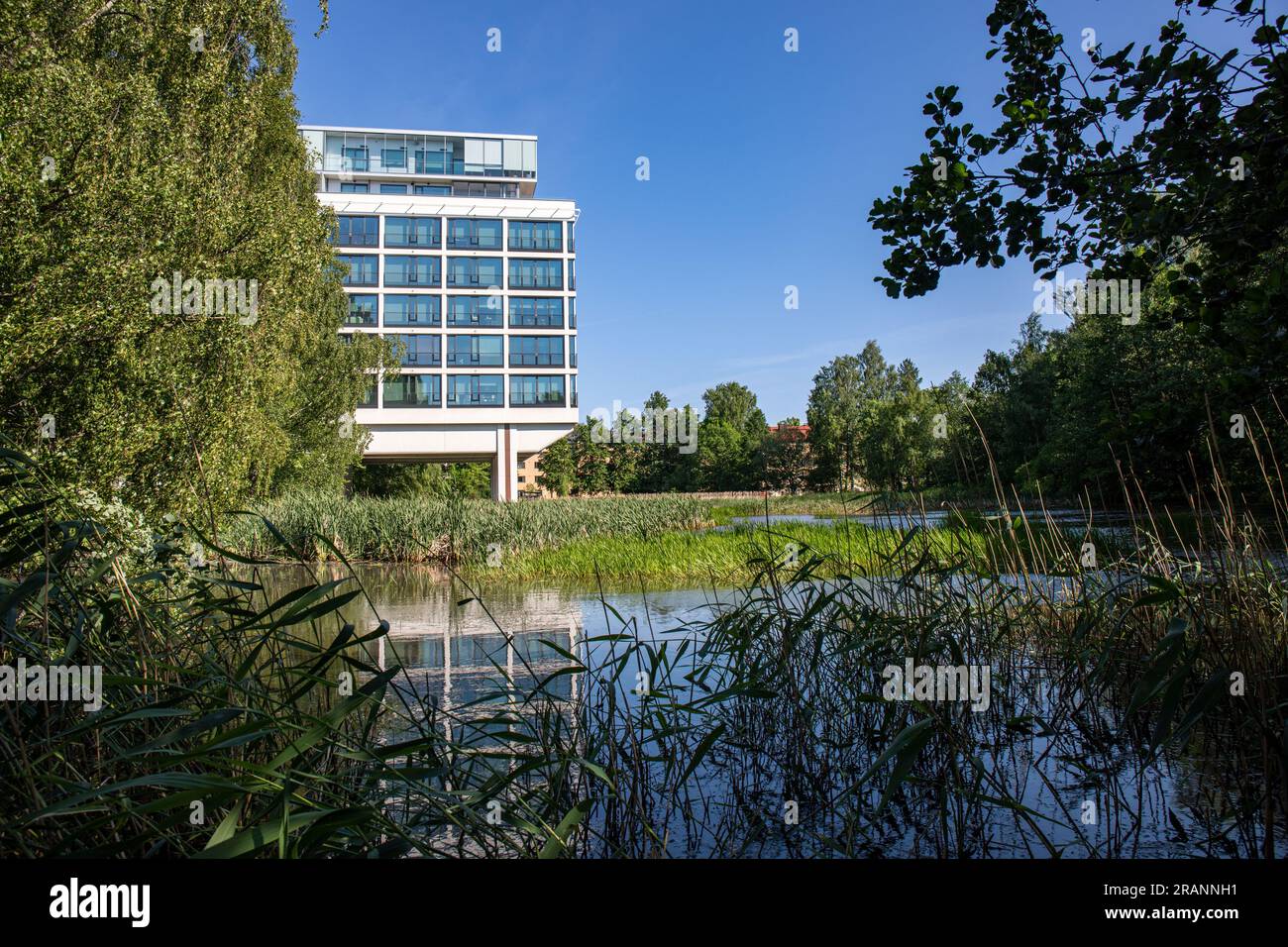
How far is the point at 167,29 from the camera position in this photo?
543 inches

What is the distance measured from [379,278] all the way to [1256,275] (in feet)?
162

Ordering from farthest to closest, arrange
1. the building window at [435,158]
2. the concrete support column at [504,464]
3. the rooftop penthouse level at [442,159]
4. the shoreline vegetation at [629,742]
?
the building window at [435,158] → the rooftop penthouse level at [442,159] → the concrete support column at [504,464] → the shoreline vegetation at [629,742]

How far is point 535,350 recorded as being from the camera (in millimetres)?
49094

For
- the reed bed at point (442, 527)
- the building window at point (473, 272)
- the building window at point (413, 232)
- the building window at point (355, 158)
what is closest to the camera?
the reed bed at point (442, 527)

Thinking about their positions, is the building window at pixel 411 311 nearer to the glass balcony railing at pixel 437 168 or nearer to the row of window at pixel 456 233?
the row of window at pixel 456 233

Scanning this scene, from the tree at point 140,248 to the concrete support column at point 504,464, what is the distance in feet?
95.2

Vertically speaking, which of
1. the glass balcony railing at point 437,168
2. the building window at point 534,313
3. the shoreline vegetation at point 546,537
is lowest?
the shoreline vegetation at point 546,537

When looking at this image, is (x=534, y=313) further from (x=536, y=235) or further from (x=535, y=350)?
(x=536, y=235)

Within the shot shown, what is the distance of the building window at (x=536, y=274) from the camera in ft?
165

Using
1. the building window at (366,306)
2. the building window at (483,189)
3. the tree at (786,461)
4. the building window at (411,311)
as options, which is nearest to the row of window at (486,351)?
the building window at (411,311)

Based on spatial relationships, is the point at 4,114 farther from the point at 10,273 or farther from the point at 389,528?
the point at 389,528

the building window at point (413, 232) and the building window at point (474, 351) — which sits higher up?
the building window at point (413, 232)

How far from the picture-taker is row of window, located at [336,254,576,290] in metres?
49.1

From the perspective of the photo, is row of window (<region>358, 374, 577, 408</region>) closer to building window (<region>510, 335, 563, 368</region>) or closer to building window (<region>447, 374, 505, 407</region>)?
building window (<region>447, 374, 505, 407</region>)
